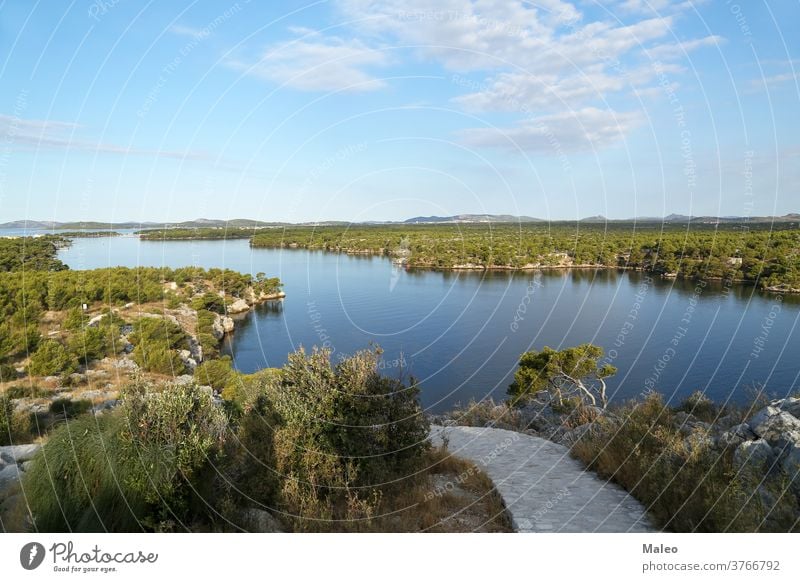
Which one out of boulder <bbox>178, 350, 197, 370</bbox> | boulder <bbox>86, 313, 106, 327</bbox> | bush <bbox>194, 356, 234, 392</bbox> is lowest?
boulder <bbox>178, 350, 197, 370</bbox>

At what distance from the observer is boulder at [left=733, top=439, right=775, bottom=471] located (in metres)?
5.37

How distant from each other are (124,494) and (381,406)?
9.58 ft

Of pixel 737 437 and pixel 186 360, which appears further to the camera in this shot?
pixel 186 360

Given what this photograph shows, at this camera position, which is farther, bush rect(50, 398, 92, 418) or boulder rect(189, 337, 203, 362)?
boulder rect(189, 337, 203, 362)

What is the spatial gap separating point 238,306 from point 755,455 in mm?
49268

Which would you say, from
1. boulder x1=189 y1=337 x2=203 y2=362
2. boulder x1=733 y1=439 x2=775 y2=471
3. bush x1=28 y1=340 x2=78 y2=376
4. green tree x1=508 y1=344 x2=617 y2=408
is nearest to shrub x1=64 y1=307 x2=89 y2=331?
bush x1=28 y1=340 x2=78 y2=376

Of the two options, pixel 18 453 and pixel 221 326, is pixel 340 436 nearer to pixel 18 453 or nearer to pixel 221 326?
pixel 18 453

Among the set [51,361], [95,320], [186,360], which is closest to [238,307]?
[95,320]

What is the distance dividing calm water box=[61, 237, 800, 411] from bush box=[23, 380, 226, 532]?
15.8m

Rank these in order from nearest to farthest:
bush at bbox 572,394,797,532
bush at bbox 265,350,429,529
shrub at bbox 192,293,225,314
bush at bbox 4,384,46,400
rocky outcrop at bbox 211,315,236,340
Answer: bush at bbox 572,394,797,532
bush at bbox 265,350,429,529
bush at bbox 4,384,46,400
rocky outcrop at bbox 211,315,236,340
shrub at bbox 192,293,225,314

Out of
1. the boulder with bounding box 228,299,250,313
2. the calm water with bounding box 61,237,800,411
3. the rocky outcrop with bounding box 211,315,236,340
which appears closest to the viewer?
the calm water with bounding box 61,237,800,411

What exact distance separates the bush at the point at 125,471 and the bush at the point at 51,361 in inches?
745

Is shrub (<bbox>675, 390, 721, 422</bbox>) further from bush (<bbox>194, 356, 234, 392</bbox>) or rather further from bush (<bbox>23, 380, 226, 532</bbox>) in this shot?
bush (<bbox>194, 356, 234, 392</bbox>)

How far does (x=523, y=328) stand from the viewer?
38.1 metres
